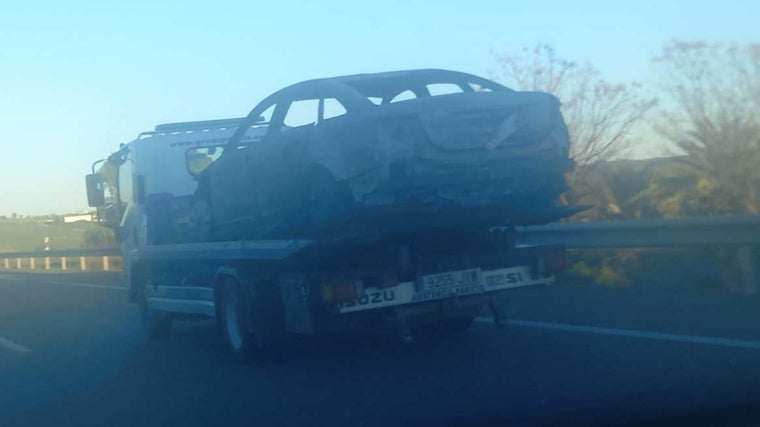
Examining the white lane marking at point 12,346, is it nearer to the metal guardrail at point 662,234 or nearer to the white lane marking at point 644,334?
the white lane marking at point 644,334

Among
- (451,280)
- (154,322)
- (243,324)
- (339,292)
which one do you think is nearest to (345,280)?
(339,292)

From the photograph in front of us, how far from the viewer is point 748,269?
1327 centimetres

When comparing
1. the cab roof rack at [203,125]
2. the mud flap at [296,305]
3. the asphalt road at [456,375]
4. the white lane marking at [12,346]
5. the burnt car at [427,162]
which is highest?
the cab roof rack at [203,125]

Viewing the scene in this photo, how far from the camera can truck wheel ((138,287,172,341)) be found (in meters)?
13.6

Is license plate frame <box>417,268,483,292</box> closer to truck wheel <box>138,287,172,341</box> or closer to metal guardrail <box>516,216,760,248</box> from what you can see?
metal guardrail <box>516,216,760,248</box>

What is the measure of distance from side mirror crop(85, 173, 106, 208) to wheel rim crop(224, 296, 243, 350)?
6.42m

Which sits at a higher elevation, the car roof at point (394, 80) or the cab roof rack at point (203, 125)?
the cab roof rack at point (203, 125)

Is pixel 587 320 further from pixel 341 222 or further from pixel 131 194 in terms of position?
pixel 131 194

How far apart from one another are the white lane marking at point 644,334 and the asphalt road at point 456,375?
0.08 feet

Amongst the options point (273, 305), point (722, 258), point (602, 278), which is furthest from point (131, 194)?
point (722, 258)

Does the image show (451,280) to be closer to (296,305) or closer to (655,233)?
(296,305)

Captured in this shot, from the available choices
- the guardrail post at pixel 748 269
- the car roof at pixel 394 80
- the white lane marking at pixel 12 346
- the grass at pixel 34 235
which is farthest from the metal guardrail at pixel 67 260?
the car roof at pixel 394 80

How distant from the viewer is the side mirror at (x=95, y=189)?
55.1 feet

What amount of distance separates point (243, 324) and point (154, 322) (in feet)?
11.6
